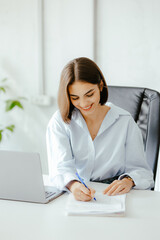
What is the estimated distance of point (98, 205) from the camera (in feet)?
4.11

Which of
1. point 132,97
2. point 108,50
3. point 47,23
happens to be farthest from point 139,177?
point 47,23

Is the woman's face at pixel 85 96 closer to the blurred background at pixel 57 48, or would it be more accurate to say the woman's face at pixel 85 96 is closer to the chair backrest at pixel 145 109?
the chair backrest at pixel 145 109

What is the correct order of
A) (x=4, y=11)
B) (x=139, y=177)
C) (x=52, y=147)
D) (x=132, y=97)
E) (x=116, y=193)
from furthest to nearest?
1. (x=4, y=11)
2. (x=132, y=97)
3. (x=52, y=147)
4. (x=139, y=177)
5. (x=116, y=193)

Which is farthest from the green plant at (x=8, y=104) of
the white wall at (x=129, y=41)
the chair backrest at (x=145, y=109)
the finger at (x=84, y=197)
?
the finger at (x=84, y=197)

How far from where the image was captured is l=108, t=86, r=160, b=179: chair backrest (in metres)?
1.79

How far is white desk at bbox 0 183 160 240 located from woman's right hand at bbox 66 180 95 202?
59 mm

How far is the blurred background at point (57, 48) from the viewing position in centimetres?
263

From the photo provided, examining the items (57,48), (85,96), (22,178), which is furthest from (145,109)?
(57,48)

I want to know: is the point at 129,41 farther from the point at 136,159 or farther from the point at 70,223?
the point at 70,223

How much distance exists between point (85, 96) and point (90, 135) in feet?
0.70

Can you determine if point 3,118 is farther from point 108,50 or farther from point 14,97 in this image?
point 108,50

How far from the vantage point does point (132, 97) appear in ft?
6.30

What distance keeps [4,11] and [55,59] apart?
72cm

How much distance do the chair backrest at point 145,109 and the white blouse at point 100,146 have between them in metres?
0.17
